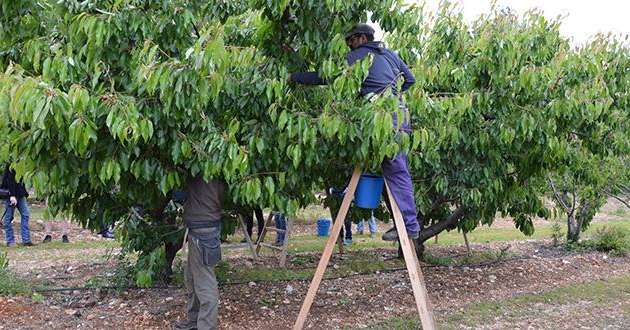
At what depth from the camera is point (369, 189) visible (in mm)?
4867

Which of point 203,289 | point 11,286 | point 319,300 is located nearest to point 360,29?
point 203,289

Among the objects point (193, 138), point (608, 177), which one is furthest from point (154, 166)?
point (608, 177)

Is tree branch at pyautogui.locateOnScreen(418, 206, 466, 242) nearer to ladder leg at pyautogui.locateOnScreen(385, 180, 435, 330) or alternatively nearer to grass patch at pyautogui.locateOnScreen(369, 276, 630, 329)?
grass patch at pyautogui.locateOnScreen(369, 276, 630, 329)

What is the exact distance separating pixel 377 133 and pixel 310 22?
1.05 metres

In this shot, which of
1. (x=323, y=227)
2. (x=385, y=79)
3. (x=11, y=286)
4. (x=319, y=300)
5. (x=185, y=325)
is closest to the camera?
(x=385, y=79)

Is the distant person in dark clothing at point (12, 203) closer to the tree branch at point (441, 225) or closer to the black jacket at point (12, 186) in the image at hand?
the black jacket at point (12, 186)

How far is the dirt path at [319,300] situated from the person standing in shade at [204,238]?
0.62 m

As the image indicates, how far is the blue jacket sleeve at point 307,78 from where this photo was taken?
4527mm

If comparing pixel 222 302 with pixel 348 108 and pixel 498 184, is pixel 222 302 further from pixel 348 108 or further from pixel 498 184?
pixel 498 184

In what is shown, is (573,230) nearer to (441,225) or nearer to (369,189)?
(441,225)

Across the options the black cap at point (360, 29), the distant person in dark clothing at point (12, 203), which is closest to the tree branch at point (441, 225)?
the black cap at point (360, 29)

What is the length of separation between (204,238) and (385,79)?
6.57 feet

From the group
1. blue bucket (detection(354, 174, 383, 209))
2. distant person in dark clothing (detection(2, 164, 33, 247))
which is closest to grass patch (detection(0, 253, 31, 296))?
blue bucket (detection(354, 174, 383, 209))

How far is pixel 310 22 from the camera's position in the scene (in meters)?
4.39
